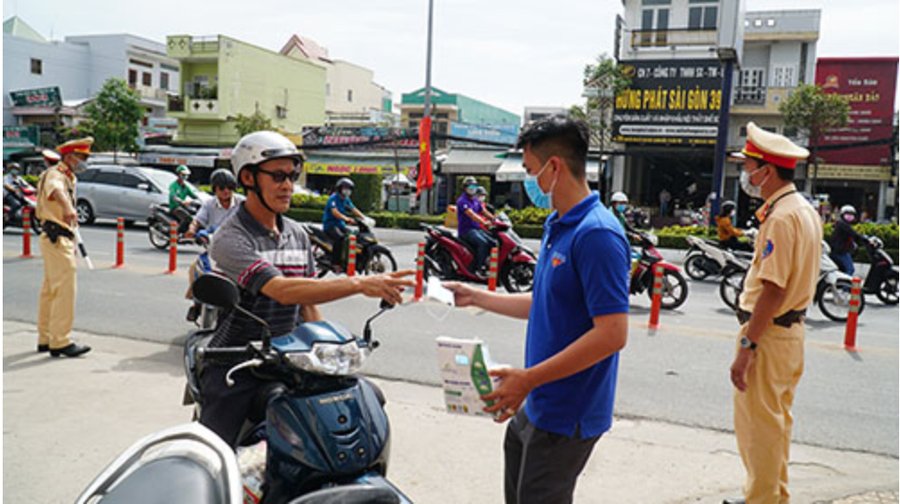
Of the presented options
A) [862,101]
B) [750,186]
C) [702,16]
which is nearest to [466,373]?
[750,186]

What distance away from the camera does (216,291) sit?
221 cm

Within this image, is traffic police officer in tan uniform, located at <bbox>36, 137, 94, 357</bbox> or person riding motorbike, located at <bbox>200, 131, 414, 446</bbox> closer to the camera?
person riding motorbike, located at <bbox>200, 131, 414, 446</bbox>

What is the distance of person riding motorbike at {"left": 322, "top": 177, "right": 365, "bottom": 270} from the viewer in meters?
11.3

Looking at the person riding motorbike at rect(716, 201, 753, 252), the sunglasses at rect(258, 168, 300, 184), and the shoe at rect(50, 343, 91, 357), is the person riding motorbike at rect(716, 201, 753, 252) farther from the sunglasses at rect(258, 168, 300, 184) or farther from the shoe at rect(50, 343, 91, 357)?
the sunglasses at rect(258, 168, 300, 184)

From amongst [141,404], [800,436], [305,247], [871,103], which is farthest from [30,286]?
[871,103]

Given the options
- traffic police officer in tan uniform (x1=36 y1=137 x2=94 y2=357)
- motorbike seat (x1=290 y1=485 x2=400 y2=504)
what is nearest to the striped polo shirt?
motorbike seat (x1=290 y1=485 x2=400 y2=504)

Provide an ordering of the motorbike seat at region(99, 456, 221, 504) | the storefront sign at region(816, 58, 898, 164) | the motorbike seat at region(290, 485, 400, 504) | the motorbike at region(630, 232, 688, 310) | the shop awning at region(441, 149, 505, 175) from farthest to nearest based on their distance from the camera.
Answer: the shop awning at region(441, 149, 505, 175), the storefront sign at region(816, 58, 898, 164), the motorbike at region(630, 232, 688, 310), the motorbike seat at region(290, 485, 400, 504), the motorbike seat at region(99, 456, 221, 504)

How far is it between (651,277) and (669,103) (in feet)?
59.8

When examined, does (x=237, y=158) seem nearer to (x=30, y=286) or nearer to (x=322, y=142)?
(x=30, y=286)

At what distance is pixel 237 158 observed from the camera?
9.21 feet

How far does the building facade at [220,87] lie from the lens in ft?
125

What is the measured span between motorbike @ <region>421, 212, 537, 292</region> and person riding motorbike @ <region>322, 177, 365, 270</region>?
4.29 ft

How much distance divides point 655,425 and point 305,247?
317cm

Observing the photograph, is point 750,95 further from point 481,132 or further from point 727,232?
point 727,232
